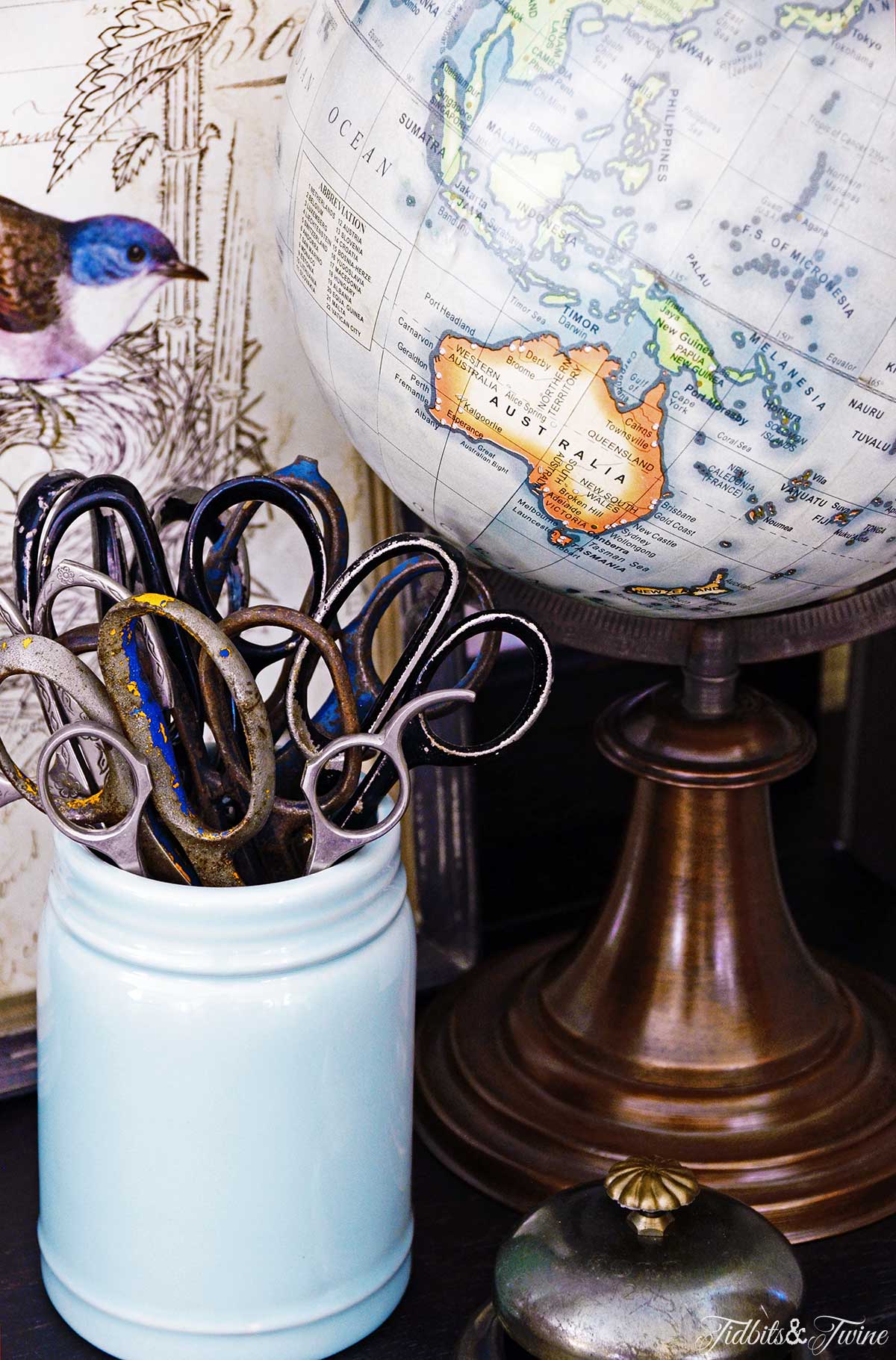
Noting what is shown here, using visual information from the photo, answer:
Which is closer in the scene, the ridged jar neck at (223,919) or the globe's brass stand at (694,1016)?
the ridged jar neck at (223,919)

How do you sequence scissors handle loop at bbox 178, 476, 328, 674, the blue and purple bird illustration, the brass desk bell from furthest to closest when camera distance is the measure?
the blue and purple bird illustration, scissors handle loop at bbox 178, 476, 328, 674, the brass desk bell

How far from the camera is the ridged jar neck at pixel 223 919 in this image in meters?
0.62

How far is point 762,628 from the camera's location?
Result: 0.82 m

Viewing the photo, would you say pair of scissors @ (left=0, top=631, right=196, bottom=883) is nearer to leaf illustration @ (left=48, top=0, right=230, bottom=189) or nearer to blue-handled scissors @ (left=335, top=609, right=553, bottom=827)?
blue-handled scissors @ (left=335, top=609, right=553, bottom=827)

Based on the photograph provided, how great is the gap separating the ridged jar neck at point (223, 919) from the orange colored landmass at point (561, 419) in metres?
0.17

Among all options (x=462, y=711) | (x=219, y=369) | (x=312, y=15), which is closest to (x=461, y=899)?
(x=462, y=711)

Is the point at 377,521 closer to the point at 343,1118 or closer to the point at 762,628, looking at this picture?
the point at 762,628

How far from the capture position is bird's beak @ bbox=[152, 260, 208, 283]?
807 mm

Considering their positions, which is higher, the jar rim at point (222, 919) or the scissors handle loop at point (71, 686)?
the scissors handle loop at point (71, 686)

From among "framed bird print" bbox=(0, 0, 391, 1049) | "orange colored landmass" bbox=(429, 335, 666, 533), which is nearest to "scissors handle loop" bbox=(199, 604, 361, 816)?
"orange colored landmass" bbox=(429, 335, 666, 533)

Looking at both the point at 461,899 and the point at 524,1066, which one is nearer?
the point at 524,1066

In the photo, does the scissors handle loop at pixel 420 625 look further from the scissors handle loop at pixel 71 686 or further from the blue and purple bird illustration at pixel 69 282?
the blue and purple bird illustration at pixel 69 282

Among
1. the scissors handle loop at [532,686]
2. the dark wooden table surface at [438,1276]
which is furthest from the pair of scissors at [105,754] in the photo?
the dark wooden table surface at [438,1276]

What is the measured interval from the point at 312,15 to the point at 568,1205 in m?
0.50
